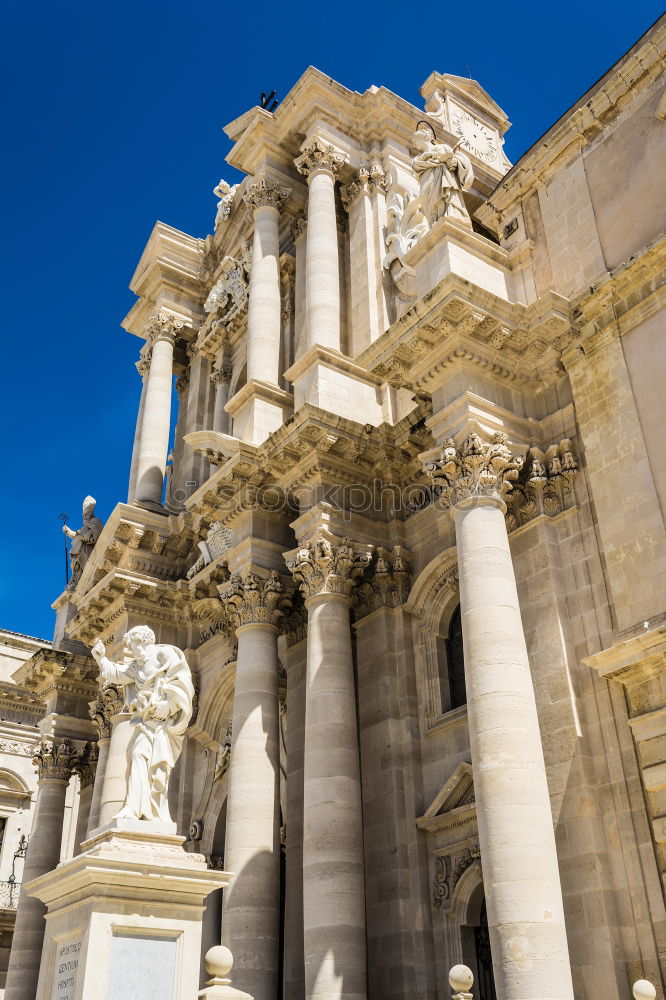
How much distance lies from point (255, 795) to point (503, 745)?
587 centimetres

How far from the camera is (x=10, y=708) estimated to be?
1465 inches

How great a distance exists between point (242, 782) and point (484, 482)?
680 cm

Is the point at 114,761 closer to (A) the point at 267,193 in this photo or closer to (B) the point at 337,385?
(B) the point at 337,385

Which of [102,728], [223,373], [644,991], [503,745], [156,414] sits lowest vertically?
[644,991]

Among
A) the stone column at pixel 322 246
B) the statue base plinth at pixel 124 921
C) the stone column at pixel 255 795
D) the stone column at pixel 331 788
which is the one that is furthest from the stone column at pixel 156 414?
the statue base plinth at pixel 124 921

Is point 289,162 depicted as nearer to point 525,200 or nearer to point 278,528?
point 525,200

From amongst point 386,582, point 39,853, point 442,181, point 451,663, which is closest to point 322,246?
point 442,181

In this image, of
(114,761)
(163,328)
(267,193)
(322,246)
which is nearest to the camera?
(114,761)

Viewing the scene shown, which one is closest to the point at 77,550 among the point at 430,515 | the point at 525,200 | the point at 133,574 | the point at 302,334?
the point at 133,574

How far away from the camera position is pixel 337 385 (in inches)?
767

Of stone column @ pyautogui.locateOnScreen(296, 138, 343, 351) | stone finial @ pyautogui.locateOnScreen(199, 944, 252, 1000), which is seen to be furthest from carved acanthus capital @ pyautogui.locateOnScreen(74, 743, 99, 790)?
stone finial @ pyautogui.locateOnScreen(199, 944, 252, 1000)

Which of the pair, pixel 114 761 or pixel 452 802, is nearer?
pixel 452 802

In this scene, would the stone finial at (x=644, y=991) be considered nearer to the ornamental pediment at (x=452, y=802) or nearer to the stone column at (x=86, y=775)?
the ornamental pediment at (x=452, y=802)

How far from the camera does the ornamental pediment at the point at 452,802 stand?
15.2 metres
